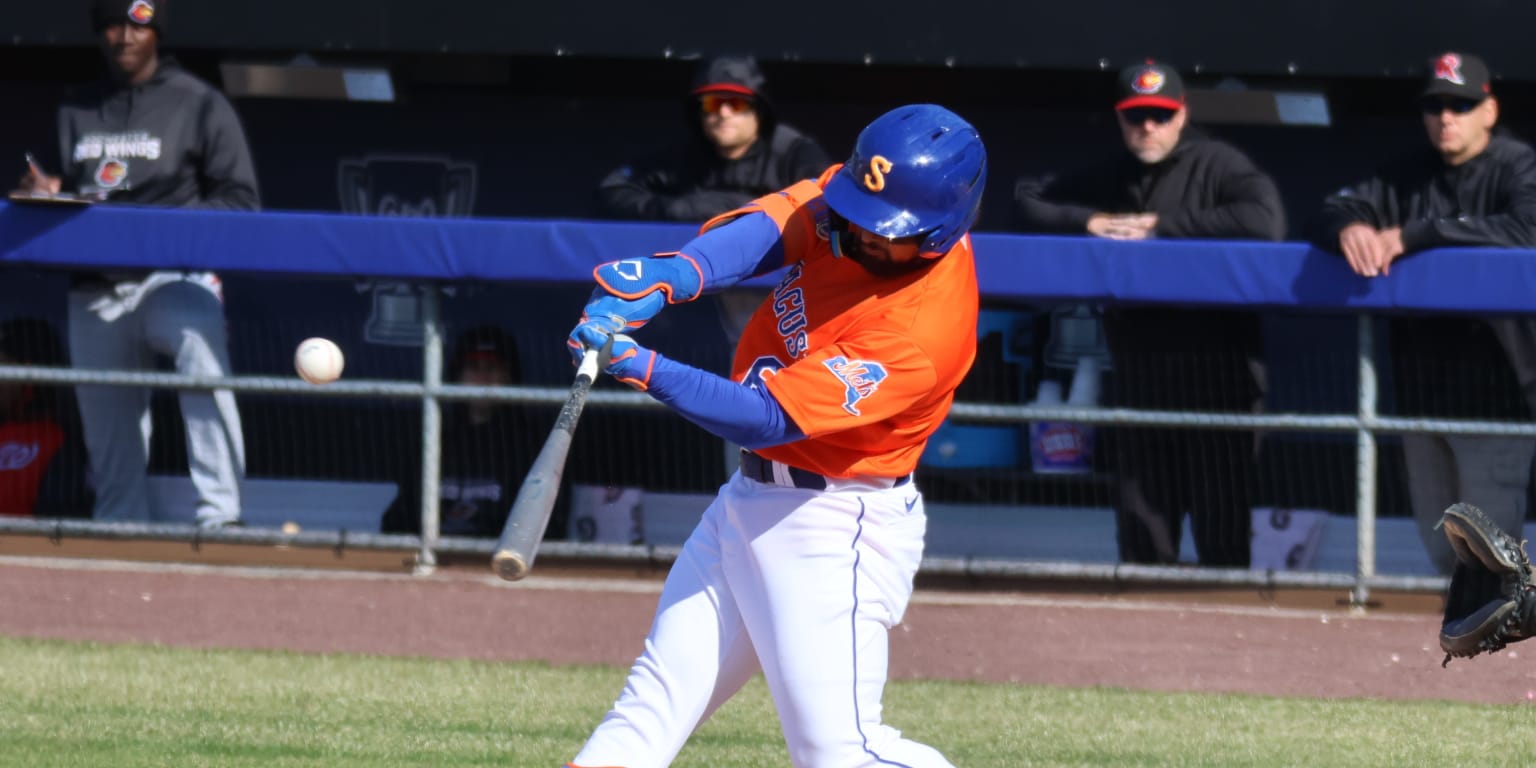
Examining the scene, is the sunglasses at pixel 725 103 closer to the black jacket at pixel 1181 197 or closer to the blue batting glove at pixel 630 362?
the black jacket at pixel 1181 197

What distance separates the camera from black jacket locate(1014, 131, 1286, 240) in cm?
636

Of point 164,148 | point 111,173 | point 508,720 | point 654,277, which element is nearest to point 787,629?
point 654,277

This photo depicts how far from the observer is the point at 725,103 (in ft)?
21.7

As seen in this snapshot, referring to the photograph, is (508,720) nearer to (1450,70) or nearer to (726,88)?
(726,88)

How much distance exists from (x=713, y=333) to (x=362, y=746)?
3656mm

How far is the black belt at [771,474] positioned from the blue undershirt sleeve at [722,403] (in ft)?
0.68

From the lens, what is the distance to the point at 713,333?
7.95 metres

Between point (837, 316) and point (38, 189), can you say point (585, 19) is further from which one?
point (837, 316)

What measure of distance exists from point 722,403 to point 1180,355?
3.49 meters

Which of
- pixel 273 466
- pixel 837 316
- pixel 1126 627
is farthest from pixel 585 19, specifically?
pixel 837 316

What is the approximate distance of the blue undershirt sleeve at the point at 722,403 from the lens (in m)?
3.24

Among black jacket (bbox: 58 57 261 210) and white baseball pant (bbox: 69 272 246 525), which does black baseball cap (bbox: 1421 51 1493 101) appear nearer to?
black jacket (bbox: 58 57 261 210)

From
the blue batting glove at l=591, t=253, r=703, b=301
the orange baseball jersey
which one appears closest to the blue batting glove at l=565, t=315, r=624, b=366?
the blue batting glove at l=591, t=253, r=703, b=301

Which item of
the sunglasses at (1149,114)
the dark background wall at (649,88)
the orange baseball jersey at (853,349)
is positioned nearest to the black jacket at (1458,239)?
the dark background wall at (649,88)
